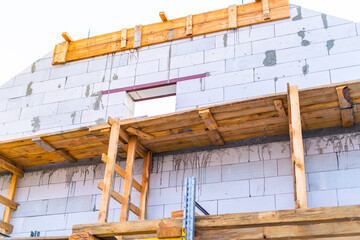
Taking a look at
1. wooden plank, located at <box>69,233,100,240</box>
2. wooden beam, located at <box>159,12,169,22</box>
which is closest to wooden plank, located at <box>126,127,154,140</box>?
wooden plank, located at <box>69,233,100,240</box>

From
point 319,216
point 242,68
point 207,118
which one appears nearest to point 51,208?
point 207,118

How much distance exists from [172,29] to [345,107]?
187 inches

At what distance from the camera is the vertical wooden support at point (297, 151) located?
22.2 ft

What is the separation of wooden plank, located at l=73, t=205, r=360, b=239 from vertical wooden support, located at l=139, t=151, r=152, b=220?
7.28 ft

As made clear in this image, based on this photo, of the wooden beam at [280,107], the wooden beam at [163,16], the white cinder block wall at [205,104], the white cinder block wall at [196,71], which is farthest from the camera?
the wooden beam at [163,16]

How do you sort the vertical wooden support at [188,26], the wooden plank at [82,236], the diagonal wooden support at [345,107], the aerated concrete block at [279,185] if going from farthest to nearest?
1. the vertical wooden support at [188,26]
2. the aerated concrete block at [279,185]
3. the diagonal wooden support at [345,107]
4. the wooden plank at [82,236]

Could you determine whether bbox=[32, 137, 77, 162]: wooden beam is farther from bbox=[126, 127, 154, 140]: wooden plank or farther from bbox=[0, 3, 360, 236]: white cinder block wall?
bbox=[126, 127, 154, 140]: wooden plank

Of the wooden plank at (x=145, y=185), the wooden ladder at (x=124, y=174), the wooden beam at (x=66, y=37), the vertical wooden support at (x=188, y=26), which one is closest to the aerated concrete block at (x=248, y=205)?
the wooden plank at (x=145, y=185)

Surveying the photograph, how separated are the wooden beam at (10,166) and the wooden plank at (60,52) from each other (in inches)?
112

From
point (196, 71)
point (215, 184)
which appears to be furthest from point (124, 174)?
point (196, 71)

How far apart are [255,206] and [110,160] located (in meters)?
2.63

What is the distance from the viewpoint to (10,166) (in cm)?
1048

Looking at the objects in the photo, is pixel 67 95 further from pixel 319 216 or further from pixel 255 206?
pixel 319 216

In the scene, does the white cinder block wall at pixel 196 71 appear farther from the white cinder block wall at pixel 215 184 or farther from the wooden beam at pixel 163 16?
the white cinder block wall at pixel 215 184
